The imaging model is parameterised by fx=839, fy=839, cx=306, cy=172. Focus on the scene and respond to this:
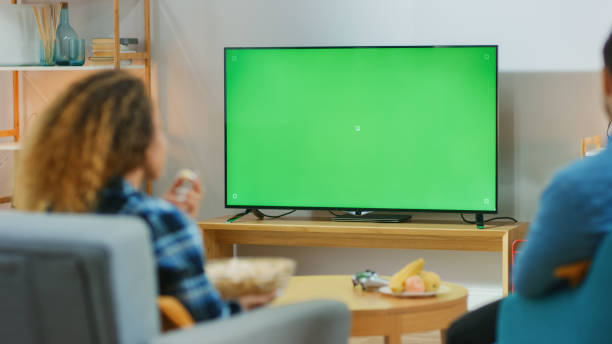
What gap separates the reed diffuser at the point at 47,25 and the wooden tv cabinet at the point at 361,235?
125 cm

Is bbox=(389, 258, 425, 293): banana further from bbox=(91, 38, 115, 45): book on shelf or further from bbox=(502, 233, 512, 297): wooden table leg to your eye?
bbox=(91, 38, 115, 45): book on shelf

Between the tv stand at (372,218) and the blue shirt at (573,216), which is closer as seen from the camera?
the blue shirt at (573,216)

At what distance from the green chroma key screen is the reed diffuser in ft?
3.25

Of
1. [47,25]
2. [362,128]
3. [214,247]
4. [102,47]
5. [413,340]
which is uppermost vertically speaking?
[47,25]

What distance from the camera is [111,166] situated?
64.3 inches

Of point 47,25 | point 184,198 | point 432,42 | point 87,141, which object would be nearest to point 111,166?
point 87,141

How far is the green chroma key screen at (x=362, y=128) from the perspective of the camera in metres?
3.95

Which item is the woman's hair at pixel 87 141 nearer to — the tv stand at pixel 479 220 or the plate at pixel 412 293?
the plate at pixel 412 293

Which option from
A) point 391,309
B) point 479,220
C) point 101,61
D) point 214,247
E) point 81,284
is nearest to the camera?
point 81,284

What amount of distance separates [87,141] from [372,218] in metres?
2.64

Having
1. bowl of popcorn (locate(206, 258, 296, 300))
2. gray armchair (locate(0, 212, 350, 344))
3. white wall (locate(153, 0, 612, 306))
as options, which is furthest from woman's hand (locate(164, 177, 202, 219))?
white wall (locate(153, 0, 612, 306))

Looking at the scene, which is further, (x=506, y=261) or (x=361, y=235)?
(x=361, y=235)

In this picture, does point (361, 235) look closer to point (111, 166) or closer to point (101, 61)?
point (101, 61)

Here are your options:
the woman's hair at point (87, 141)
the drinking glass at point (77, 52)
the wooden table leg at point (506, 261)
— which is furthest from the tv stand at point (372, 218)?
the woman's hair at point (87, 141)
